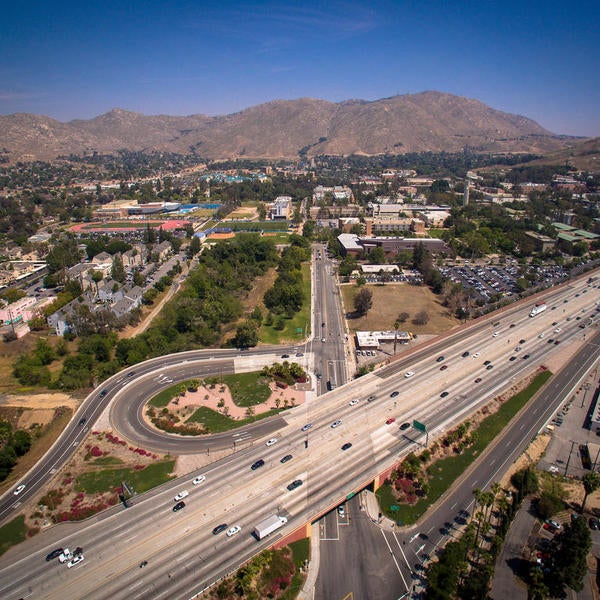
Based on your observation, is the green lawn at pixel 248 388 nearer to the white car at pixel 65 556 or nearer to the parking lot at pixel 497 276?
the white car at pixel 65 556

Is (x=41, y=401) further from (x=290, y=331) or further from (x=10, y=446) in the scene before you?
(x=290, y=331)

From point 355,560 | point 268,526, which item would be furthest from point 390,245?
point 268,526

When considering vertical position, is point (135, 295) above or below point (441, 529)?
above

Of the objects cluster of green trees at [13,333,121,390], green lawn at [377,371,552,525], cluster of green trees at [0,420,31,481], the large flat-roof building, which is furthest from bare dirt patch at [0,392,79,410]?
the large flat-roof building

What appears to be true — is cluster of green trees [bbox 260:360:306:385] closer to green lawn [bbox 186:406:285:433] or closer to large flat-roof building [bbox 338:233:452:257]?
green lawn [bbox 186:406:285:433]

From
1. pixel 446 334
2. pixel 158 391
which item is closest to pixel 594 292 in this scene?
pixel 446 334

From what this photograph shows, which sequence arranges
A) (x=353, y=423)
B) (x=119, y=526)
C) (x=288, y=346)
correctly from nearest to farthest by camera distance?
(x=119, y=526)
(x=353, y=423)
(x=288, y=346)

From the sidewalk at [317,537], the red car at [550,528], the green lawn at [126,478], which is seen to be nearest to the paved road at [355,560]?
the sidewalk at [317,537]

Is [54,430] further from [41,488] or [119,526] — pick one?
[119,526]
